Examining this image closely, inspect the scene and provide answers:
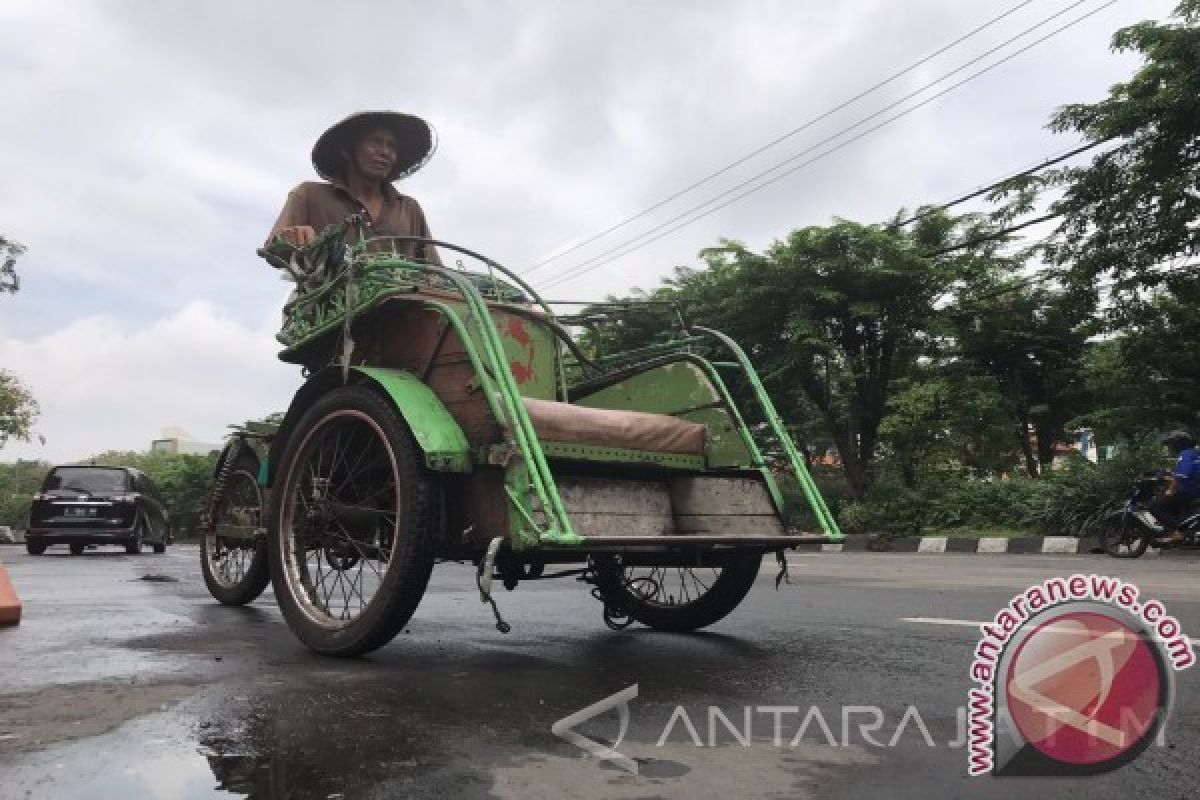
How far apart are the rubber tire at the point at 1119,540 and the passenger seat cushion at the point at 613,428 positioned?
9.20 metres

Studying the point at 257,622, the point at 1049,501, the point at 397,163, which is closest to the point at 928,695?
the point at 257,622

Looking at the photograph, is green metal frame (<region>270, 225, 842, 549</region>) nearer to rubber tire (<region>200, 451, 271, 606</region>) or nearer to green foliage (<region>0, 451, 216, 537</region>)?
rubber tire (<region>200, 451, 271, 606</region>)

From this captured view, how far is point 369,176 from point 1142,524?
10.1 m

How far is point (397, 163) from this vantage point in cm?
555

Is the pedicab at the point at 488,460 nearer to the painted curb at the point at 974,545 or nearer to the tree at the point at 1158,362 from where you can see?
the painted curb at the point at 974,545

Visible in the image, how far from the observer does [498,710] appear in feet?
9.09

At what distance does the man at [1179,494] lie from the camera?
10977mm

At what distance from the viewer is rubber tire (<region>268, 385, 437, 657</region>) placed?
3326 millimetres

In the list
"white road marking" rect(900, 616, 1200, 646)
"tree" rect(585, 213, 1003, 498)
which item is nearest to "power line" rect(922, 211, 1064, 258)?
"tree" rect(585, 213, 1003, 498)

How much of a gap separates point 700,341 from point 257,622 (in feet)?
8.72

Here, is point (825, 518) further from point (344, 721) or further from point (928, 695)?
point (344, 721)

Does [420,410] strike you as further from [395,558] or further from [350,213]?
[350,213]

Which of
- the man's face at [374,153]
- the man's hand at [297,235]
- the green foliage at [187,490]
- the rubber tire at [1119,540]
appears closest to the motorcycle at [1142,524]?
the rubber tire at [1119,540]

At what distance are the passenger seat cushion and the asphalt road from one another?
861 millimetres
